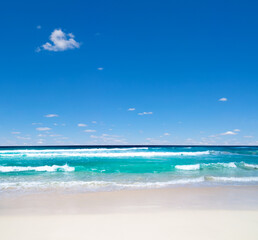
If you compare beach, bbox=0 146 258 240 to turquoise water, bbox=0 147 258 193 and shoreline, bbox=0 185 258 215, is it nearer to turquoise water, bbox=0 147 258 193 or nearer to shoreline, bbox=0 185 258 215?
shoreline, bbox=0 185 258 215

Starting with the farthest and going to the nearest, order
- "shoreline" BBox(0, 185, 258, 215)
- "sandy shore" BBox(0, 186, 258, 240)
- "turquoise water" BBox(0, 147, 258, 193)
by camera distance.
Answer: "turquoise water" BBox(0, 147, 258, 193) → "shoreline" BBox(0, 185, 258, 215) → "sandy shore" BBox(0, 186, 258, 240)

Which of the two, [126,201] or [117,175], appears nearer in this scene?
[126,201]

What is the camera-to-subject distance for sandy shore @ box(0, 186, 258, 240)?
423 cm

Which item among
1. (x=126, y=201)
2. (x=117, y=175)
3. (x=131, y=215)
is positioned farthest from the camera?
(x=117, y=175)

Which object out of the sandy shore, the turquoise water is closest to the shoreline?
the sandy shore

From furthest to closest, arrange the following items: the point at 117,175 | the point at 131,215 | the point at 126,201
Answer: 1. the point at 117,175
2. the point at 126,201
3. the point at 131,215

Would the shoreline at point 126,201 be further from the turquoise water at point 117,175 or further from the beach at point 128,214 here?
the turquoise water at point 117,175

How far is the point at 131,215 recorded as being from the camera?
17.4ft

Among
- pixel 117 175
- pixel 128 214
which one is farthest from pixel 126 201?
pixel 117 175

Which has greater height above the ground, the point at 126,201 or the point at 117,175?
the point at 117,175

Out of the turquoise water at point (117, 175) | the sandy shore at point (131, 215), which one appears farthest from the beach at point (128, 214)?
the turquoise water at point (117, 175)

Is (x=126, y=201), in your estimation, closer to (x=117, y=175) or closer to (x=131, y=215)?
(x=131, y=215)

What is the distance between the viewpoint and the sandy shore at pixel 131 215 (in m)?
4.23

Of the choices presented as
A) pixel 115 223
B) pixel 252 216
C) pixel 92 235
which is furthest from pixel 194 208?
pixel 92 235
